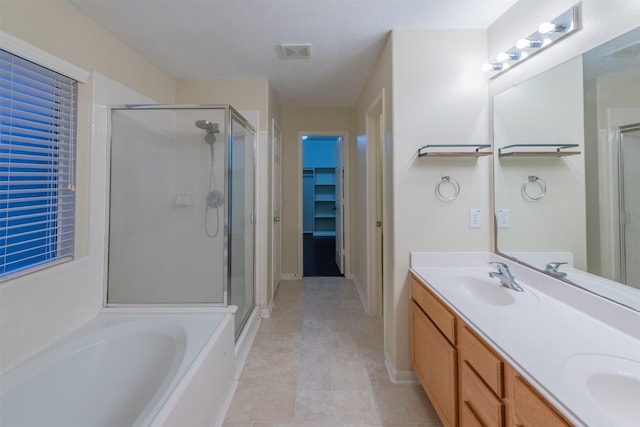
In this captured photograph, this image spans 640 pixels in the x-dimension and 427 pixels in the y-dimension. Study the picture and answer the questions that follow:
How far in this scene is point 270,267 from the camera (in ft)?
9.59

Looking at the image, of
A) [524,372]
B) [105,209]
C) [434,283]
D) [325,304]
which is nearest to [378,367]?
[434,283]

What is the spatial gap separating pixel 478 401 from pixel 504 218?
3.62 ft

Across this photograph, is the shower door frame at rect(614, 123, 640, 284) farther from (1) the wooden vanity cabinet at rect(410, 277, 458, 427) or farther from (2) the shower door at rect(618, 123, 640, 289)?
(1) the wooden vanity cabinet at rect(410, 277, 458, 427)

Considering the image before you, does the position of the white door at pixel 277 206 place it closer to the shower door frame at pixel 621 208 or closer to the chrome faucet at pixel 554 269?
the chrome faucet at pixel 554 269

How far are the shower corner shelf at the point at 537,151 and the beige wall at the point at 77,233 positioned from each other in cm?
264

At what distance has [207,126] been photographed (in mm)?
2049

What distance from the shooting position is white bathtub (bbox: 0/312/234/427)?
3.69 ft

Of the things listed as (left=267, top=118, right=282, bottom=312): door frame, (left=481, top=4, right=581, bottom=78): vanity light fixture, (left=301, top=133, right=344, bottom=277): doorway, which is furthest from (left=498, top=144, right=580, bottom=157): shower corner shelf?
(left=301, top=133, right=344, bottom=277): doorway

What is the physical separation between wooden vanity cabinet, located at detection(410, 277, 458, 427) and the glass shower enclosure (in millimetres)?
1321

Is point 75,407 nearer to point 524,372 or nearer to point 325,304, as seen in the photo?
point 524,372

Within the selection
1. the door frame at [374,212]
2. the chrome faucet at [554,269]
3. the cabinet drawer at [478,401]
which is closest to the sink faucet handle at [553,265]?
the chrome faucet at [554,269]

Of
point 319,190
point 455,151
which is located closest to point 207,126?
point 455,151

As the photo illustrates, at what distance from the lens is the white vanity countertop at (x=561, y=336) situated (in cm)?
69

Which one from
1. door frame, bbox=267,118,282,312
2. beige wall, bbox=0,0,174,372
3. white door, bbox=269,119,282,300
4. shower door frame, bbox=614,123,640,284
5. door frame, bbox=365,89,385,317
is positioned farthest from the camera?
white door, bbox=269,119,282,300
